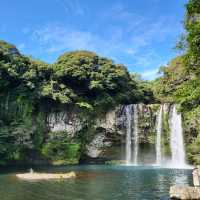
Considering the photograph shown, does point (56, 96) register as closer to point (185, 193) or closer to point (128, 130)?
point (128, 130)

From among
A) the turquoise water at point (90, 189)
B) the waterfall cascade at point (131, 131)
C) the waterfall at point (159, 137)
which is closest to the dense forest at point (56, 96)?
the waterfall cascade at point (131, 131)

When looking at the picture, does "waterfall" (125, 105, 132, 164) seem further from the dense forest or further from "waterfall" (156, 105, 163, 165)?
"waterfall" (156, 105, 163, 165)

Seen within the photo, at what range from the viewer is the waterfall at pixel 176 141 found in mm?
39156

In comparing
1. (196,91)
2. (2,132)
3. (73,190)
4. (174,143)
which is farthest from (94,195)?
(174,143)

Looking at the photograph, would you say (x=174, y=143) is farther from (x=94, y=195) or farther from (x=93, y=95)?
(x=94, y=195)

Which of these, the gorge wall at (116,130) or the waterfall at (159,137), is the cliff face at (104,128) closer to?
the gorge wall at (116,130)

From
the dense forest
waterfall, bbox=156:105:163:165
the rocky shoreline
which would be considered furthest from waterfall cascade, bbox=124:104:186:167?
the rocky shoreline

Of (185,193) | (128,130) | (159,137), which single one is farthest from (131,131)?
(185,193)

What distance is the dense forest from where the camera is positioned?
3822cm

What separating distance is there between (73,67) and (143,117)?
36.8ft

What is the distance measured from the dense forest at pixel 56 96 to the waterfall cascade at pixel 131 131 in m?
2.13

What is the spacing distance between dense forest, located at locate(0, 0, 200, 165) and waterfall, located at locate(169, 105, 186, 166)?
0.97 meters

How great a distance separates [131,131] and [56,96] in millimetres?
10797

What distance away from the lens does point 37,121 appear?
40.7m
